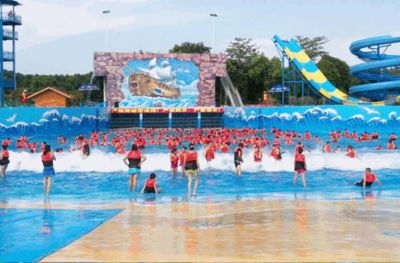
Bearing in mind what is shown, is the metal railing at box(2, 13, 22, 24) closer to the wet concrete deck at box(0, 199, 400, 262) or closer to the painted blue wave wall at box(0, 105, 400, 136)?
the painted blue wave wall at box(0, 105, 400, 136)

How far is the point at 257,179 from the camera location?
65.2 feet

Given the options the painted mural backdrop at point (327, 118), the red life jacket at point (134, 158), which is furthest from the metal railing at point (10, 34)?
the red life jacket at point (134, 158)

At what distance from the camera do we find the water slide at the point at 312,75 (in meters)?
51.7

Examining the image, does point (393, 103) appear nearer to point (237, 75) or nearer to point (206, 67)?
point (206, 67)

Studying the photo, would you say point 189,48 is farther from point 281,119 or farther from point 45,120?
point 45,120

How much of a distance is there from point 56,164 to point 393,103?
103 ft

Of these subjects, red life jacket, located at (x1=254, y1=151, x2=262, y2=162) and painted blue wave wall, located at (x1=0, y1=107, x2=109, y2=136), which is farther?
painted blue wave wall, located at (x1=0, y1=107, x2=109, y2=136)

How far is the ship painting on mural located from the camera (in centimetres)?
6412

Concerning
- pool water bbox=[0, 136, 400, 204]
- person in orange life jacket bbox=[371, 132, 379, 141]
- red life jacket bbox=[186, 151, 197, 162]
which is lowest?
pool water bbox=[0, 136, 400, 204]

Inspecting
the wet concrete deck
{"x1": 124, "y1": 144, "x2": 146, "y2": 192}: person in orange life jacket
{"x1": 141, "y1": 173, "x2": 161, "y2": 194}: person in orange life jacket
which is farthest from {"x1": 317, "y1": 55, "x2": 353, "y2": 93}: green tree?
the wet concrete deck

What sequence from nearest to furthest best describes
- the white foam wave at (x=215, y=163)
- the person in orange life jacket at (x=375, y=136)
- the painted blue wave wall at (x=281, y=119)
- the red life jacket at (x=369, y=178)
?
the red life jacket at (x=369, y=178) < the white foam wave at (x=215, y=163) < the person in orange life jacket at (x=375, y=136) < the painted blue wave wall at (x=281, y=119)

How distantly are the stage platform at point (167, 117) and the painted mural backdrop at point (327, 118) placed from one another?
6.11 metres

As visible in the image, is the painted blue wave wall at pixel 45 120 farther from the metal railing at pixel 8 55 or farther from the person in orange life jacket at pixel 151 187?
the person in orange life jacket at pixel 151 187

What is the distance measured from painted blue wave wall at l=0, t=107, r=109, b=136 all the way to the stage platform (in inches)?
255
